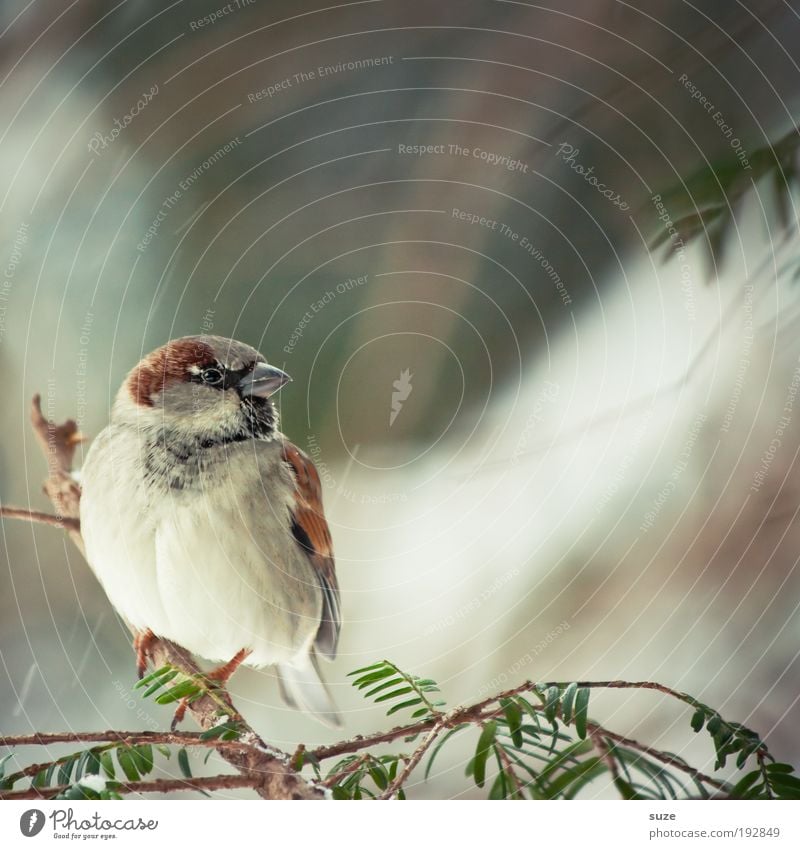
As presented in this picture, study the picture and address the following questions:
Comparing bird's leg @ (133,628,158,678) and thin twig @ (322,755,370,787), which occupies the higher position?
bird's leg @ (133,628,158,678)

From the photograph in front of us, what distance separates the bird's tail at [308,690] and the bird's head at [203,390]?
18 centimetres

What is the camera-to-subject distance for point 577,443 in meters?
0.63

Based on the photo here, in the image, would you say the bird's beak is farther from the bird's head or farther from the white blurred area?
the white blurred area

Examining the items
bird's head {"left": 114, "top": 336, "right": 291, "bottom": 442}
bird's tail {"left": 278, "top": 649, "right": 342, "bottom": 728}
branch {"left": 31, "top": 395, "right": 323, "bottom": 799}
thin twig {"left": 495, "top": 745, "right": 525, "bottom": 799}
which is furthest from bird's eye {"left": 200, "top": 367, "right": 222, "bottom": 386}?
thin twig {"left": 495, "top": 745, "right": 525, "bottom": 799}

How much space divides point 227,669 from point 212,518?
4.9 inches

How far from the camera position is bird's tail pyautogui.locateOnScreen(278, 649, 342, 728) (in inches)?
23.5

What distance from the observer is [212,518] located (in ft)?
1.81

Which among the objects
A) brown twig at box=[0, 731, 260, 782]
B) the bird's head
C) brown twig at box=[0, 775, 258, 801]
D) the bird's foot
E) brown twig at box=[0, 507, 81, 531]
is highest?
the bird's head

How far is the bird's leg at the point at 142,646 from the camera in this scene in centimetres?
59

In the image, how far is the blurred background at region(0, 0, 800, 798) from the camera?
59 cm

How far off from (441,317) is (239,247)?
0.54 feet

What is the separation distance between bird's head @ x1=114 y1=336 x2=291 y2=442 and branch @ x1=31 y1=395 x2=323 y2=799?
0.06 metres

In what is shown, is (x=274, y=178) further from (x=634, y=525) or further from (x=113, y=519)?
(x=634, y=525)

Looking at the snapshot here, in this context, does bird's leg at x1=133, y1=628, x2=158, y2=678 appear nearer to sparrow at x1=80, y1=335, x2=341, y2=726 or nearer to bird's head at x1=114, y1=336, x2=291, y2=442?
sparrow at x1=80, y1=335, x2=341, y2=726
